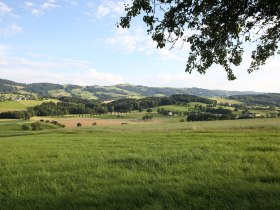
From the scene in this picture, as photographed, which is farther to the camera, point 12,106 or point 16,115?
point 12,106

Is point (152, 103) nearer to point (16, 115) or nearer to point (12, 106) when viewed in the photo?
point (16, 115)

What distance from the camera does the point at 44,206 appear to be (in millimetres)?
8570

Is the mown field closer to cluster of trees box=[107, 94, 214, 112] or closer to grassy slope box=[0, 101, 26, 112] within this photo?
cluster of trees box=[107, 94, 214, 112]

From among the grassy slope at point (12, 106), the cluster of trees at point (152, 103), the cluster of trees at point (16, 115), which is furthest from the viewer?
the cluster of trees at point (152, 103)

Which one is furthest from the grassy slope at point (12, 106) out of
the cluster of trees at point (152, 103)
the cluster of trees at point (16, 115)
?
the cluster of trees at point (152, 103)

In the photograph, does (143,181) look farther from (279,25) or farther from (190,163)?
(279,25)

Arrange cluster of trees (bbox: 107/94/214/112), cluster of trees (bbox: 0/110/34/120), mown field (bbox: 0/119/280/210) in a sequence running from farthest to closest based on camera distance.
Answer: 1. cluster of trees (bbox: 107/94/214/112)
2. cluster of trees (bbox: 0/110/34/120)
3. mown field (bbox: 0/119/280/210)

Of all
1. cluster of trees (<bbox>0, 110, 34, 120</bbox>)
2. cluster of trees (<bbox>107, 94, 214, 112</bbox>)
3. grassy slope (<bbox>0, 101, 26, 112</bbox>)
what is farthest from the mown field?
grassy slope (<bbox>0, 101, 26, 112</bbox>)

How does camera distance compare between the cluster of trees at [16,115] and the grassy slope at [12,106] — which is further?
the grassy slope at [12,106]

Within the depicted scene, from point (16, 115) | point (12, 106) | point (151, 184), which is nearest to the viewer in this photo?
point (151, 184)

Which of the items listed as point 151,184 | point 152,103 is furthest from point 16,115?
point 151,184

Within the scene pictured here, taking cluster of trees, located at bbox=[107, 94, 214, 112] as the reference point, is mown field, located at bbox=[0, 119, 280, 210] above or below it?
above

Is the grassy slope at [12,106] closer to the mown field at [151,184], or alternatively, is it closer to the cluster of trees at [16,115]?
the cluster of trees at [16,115]

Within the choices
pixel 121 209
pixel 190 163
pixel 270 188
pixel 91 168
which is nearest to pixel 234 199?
pixel 270 188
